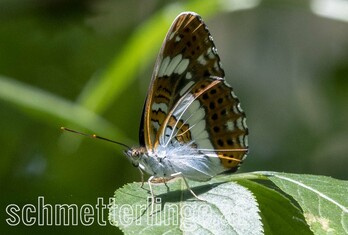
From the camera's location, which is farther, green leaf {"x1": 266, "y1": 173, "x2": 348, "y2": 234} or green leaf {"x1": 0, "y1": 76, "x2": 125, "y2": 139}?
green leaf {"x1": 0, "y1": 76, "x2": 125, "y2": 139}

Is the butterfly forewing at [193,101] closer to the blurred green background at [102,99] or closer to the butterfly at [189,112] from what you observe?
the butterfly at [189,112]

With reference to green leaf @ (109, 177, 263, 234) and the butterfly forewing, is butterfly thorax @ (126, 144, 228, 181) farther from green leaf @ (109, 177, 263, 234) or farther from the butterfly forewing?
green leaf @ (109, 177, 263, 234)

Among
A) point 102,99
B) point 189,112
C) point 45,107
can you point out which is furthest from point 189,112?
point 102,99

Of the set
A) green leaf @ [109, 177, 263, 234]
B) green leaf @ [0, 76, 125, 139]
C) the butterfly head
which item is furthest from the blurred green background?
green leaf @ [109, 177, 263, 234]

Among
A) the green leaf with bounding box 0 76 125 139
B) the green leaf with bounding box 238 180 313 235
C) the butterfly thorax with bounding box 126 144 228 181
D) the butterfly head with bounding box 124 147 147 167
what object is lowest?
the green leaf with bounding box 238 180 313 235

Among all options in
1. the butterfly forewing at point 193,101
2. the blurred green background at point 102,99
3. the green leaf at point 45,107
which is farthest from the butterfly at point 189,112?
the green leaf at point 45,107

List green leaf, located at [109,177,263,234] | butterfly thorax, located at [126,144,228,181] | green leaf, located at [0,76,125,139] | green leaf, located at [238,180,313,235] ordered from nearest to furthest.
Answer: green leaf, located at [109,177,263,234] < green leaf, located at [238,180,313,235] < butterfly thorax, located at [126,144,228,181] < green leaf, located at [0,76,125,139]

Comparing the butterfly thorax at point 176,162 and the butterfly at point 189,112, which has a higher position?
the butterfly at point 189,112
